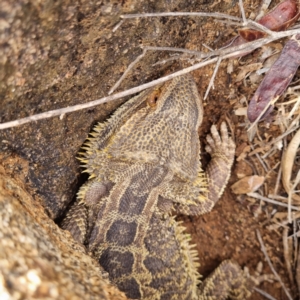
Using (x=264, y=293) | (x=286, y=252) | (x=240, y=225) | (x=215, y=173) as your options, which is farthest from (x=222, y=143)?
(x=264, y=293)

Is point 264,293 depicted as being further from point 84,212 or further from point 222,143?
point 84,212

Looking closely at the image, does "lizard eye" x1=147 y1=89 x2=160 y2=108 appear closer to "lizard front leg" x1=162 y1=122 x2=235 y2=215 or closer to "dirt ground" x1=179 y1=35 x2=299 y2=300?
"dirt ground" x1=179 y1=35 x2=299 y2=300

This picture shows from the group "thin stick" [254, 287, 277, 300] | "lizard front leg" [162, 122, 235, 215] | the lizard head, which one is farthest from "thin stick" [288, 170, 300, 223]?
the lizard head

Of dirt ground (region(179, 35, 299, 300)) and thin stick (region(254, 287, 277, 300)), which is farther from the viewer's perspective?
thin stick (region(254, 287, 277, 300))

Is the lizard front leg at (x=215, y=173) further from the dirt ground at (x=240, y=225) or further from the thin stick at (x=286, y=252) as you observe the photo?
the thin stick at (x=286, y=252)

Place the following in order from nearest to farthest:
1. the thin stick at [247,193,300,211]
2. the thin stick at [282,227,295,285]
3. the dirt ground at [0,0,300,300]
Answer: the dirt ground at [0,0,300,300] → the thin stick at [247,193,300,211] → the thin stick at [282,227,295,285]

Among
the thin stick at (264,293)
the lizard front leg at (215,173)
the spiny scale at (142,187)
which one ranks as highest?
the spiny scale at (142,187)

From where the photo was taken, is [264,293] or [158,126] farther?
[264,293]

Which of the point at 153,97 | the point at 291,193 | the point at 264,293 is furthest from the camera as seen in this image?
the point at 264,293

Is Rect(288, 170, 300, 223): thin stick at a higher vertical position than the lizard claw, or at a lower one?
lower

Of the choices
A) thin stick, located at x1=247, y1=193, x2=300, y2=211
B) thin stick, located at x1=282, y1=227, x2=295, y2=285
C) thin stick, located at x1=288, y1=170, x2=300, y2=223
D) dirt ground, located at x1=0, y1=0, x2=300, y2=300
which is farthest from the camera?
thin stick, located at x1=282, y1=227, x2=295, y2=285

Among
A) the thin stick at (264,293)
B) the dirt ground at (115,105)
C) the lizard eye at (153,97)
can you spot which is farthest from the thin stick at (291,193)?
the lizard eye at (153,97)

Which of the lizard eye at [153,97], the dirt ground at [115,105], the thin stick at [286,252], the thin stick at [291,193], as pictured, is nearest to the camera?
the dirt ground at [115,105]
